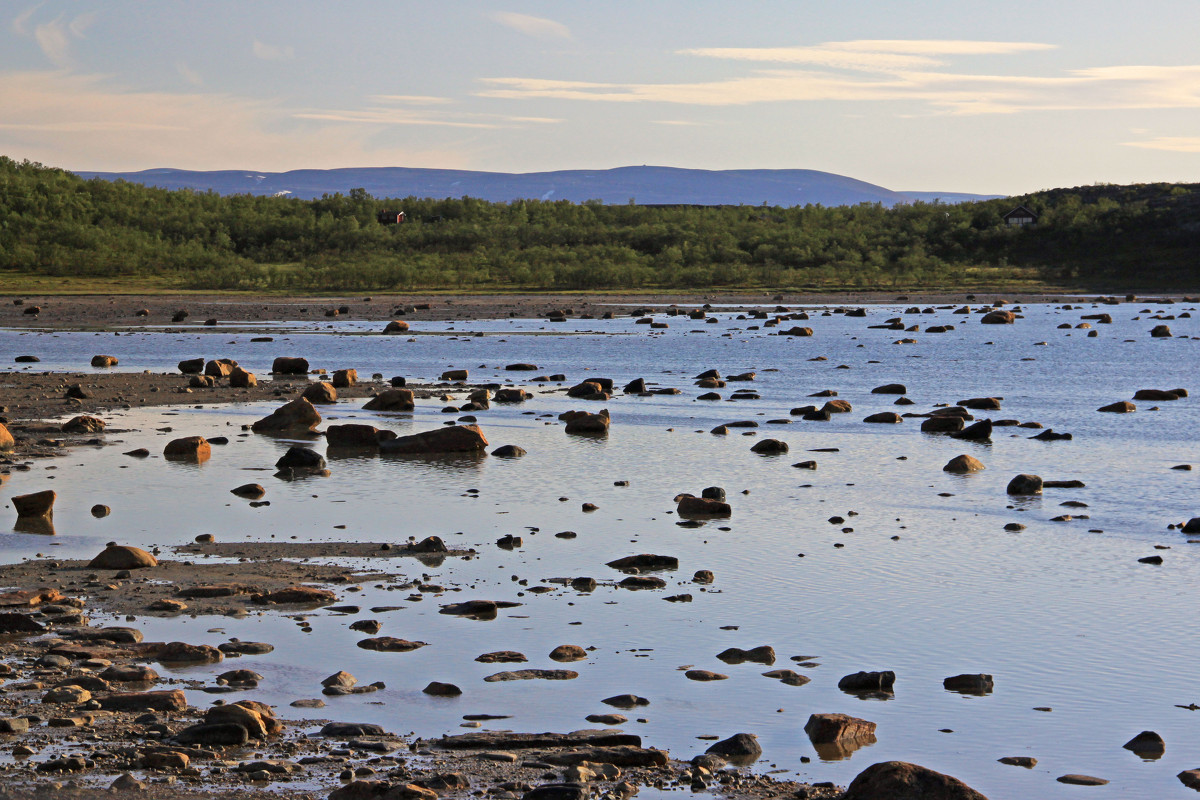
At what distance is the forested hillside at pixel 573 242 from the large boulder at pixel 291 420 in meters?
67.7

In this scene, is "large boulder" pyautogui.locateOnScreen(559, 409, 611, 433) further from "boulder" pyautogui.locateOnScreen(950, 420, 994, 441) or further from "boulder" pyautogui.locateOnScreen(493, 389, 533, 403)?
"boulder" pyautogui.locateOnScreen(950, 420, 994, 441)

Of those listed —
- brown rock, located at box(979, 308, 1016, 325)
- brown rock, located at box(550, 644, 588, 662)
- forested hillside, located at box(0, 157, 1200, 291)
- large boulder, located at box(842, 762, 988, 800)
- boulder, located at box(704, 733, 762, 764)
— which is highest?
forested hillside, located at box(0, 157, 1200, 291)

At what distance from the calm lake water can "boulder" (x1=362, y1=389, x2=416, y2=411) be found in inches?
16.1

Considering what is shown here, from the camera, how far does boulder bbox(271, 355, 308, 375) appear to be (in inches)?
1374

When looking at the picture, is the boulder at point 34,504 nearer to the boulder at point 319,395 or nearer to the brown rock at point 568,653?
the brown rock at point 568,653

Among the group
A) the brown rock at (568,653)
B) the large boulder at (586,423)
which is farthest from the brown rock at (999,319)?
the brown rock at (568,653)

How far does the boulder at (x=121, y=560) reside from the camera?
12469 millimetres

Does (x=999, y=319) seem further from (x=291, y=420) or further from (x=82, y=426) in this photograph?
(x=82, y=426)

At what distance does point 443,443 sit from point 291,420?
3935mm

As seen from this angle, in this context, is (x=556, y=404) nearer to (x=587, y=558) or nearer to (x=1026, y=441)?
(x=1026, y=441)

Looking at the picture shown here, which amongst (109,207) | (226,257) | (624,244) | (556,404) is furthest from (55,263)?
(556,404)

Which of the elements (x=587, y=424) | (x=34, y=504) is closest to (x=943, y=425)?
(x=587, y=424)

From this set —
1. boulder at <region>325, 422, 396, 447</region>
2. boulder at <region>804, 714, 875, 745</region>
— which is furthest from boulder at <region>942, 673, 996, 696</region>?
boulder at <region>325, 422, 396, 447</region>

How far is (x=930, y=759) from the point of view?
7969 millimetres
